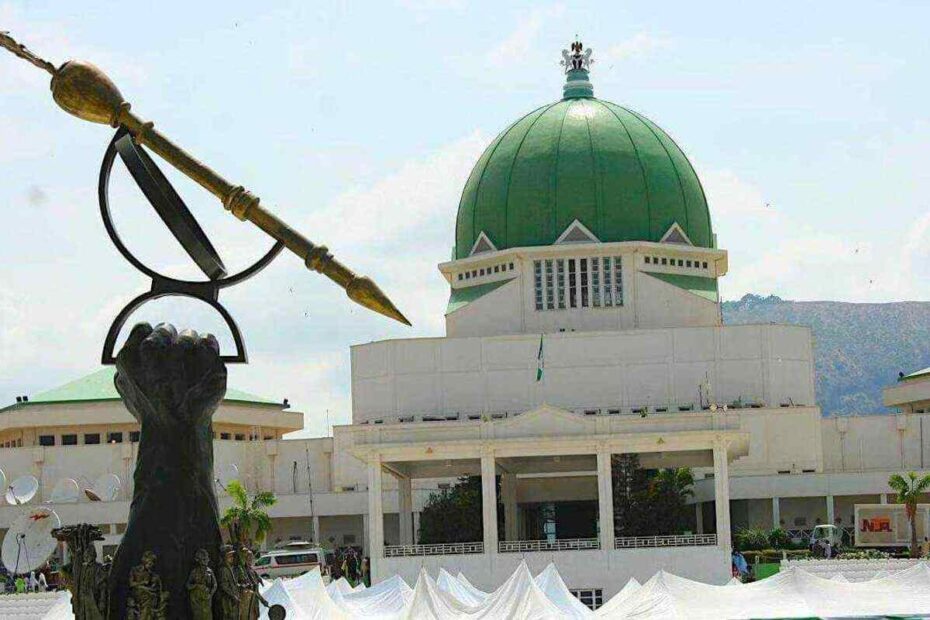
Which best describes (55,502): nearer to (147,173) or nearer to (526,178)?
(526,178)

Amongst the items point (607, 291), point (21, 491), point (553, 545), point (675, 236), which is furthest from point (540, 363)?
point (21, 491)

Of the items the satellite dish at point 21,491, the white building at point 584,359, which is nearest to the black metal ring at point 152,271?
the white building at point 584,359

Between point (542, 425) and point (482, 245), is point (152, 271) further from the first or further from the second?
point (482, 245)

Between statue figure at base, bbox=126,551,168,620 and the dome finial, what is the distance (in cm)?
5887

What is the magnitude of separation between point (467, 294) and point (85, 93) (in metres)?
55.4

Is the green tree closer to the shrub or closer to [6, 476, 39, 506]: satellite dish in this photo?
the shrub

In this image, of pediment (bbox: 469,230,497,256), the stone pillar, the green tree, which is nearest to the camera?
the green tree

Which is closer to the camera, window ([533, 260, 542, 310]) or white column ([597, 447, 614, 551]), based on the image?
white column ([597, 447, 614, 551])

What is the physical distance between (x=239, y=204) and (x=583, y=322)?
5249 centimetres

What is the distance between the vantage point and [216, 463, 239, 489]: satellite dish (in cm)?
8019

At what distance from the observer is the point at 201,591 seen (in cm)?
2536

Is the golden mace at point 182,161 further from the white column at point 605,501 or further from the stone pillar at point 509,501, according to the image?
the stone pillar at point 509,501

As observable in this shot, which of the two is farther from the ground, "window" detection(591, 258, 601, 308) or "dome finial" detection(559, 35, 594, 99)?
"dome finial" detection(559, 35, 594, 99)

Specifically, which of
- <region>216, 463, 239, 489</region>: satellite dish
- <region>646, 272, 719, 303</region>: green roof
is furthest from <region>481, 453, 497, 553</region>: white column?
<region>216, 463, 239, 489</region>: satellite dish
